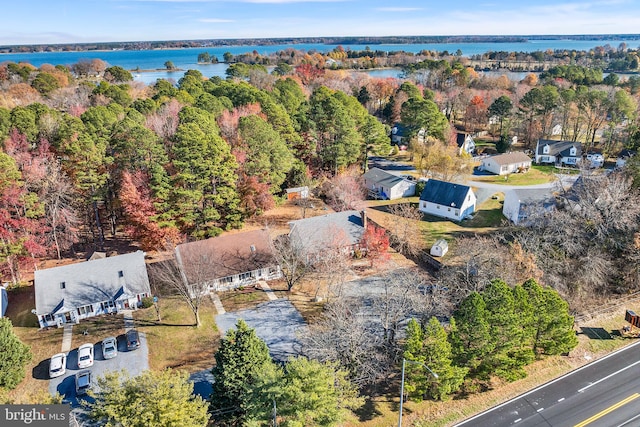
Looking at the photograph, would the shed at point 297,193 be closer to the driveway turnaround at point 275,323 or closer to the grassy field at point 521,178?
A: the driveway turnaround at point 275,323

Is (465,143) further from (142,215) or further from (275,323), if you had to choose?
(142,215)

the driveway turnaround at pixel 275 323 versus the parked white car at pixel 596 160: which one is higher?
the parked white car at pixel 596 160

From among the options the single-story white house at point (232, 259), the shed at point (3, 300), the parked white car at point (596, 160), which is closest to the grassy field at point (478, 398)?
the single-story white house at point (232, 259)

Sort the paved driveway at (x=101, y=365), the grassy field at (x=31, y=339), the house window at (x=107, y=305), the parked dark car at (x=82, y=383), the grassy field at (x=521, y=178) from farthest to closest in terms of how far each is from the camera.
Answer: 1. the grassy field at (x=521, y=178)
2. the house window at (x=107, y=305)
3. the grassy field at (x=31, y=339)
4. the paved driveway at (x=101, y=365)
5. the parked dark car at (x=82, y=383)

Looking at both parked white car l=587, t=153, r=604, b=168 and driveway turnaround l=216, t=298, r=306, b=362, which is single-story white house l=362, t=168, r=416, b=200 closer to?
driveway turnaround l=216, t=298, r=306, b=362

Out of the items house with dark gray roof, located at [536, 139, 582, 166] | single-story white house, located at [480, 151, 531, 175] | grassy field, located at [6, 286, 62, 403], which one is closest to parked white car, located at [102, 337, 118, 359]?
grassy field, located at [6, 286, 62, 403]

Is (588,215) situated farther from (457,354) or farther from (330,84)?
(330,84)
